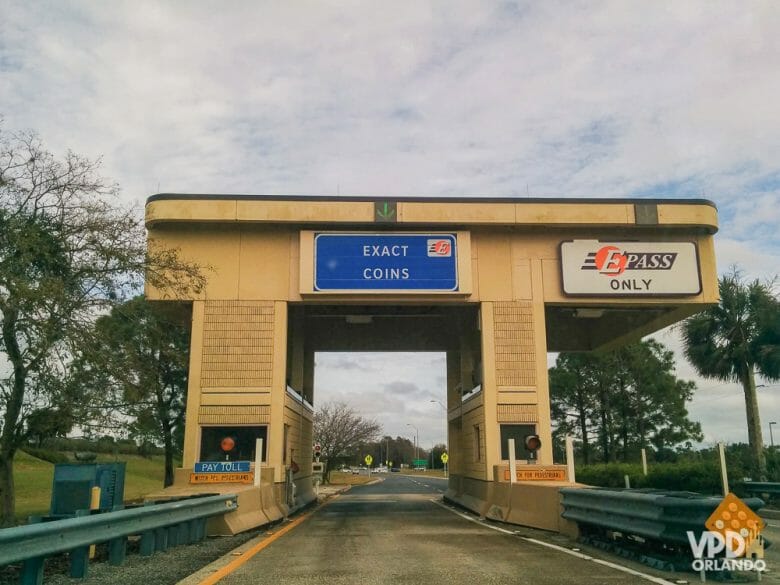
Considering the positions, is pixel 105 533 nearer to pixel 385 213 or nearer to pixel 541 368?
pixel 385 213

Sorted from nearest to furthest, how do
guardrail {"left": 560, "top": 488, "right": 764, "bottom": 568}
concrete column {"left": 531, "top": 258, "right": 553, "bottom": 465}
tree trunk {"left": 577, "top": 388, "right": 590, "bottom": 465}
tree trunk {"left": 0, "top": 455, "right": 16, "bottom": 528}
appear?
guardrail {"left": 560, "top": 488, "right": 764, "bottom": 568} → tree trunk {"left": 0, "top": 455, "right": 16, "bottom": 528} → concrete column {"left": 531, "top": 258, "right": 553, "bottom": 465} → tree trunk {"left": 577, "top": 388, "right": 590, "bottom": 465}

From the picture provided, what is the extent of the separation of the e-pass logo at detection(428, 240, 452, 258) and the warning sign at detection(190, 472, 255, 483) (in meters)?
7.99

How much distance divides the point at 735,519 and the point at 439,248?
13867 millimetres

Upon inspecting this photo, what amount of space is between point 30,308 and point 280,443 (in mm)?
9342

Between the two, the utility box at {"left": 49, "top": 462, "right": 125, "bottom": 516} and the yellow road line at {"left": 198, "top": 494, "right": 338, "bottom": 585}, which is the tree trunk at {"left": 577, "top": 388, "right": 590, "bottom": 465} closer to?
the yellow road line at {"left": 198, "top": 494, "right": 338, "bottom": 585}

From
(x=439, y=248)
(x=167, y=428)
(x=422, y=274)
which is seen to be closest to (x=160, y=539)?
(x=422, y=274)

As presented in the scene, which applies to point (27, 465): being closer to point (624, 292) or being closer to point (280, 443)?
point (280, 443)

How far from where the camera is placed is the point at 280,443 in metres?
19.8

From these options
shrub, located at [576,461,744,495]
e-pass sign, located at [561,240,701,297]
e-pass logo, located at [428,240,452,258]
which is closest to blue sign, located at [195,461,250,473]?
e-pass logo, located at [428,240,452,258]

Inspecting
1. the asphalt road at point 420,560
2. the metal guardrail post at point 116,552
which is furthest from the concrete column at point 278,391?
the metal guardrail post at point 116,552

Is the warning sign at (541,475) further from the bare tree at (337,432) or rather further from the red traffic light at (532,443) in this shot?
the bare tree at (337,432)

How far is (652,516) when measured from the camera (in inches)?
342

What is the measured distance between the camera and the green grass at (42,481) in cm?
2747

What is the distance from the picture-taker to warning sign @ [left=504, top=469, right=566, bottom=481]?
17527mm
